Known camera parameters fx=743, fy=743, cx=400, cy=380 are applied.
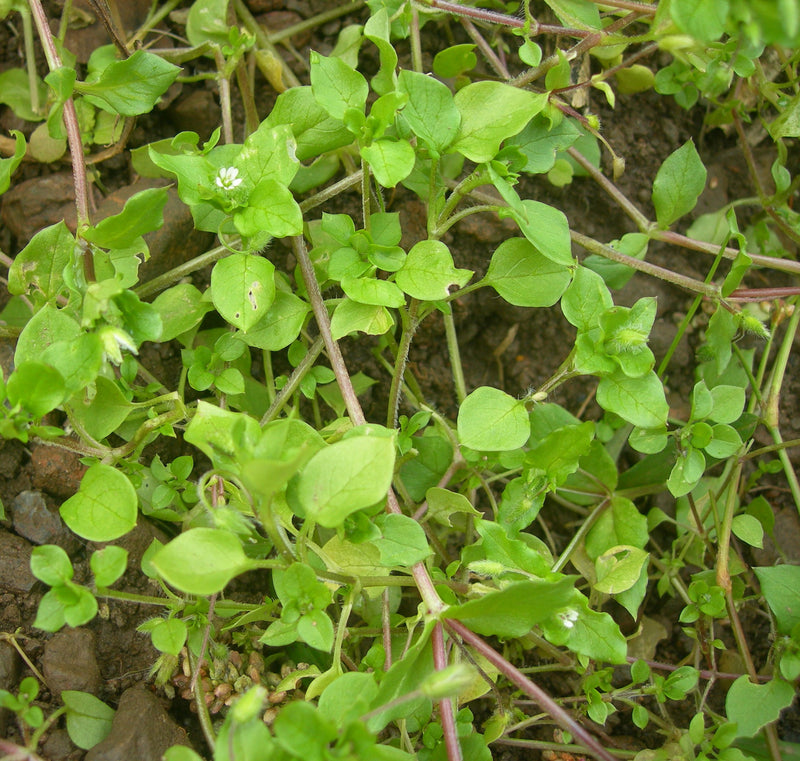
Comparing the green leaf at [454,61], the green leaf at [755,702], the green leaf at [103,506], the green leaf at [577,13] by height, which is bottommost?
the green leaf at [755,702]

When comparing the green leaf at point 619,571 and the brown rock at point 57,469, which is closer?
the green leaf at point 619,571

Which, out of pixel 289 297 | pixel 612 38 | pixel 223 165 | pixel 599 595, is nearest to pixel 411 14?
pixel 612 38

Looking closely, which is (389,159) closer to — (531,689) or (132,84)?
(132,84)

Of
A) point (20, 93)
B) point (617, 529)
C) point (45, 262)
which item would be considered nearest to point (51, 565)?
point (45, 262)

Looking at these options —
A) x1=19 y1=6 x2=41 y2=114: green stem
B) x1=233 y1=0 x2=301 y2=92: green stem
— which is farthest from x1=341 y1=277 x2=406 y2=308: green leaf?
x1=19 y1=6 x2=41 y2=114: green stem

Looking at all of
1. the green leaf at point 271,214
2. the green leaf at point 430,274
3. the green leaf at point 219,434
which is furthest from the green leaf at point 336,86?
the green leaf at point 219,434

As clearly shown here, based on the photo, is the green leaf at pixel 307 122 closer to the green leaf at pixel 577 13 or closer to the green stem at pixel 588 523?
the green leaf at pixel 577 13
